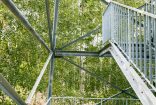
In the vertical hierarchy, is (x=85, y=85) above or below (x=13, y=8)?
below

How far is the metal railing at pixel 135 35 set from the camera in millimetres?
4519

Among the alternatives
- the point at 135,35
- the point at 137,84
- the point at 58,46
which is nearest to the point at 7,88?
the point at 137,84

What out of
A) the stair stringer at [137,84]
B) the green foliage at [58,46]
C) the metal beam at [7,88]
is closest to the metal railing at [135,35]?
the stair stringer at [137,84]

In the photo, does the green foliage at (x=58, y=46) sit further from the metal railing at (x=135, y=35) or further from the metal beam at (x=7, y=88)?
the metal beam at (x=7, y=88)

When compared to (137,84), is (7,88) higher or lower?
higher

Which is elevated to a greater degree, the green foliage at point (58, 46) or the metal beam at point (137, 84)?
the metal beam at point (137, 84)

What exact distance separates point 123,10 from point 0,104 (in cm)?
1342

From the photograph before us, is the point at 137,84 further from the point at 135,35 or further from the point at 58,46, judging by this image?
the point at 58,46

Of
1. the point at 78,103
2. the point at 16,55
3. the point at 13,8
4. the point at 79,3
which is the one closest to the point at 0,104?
the point at 16,55

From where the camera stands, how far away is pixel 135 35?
582cm

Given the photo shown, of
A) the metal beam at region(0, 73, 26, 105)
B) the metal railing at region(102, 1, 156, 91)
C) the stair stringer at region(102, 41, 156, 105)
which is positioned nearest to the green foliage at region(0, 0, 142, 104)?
the metal railing at region(102, 1, 156, 91)

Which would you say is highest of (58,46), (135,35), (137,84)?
(135,35)

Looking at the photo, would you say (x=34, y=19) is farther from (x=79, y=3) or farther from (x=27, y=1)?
(x=79, y=3)

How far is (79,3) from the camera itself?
70.4 feet
